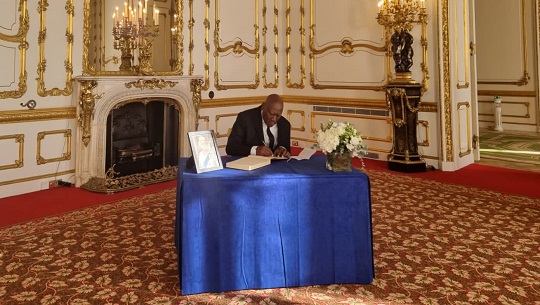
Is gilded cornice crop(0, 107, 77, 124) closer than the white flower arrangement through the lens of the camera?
No

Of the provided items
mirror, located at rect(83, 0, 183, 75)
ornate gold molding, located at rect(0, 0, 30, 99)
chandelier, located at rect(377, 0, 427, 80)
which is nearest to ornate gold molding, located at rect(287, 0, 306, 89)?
Answer: chandelier, located at rect(377, 0, 427, 80)

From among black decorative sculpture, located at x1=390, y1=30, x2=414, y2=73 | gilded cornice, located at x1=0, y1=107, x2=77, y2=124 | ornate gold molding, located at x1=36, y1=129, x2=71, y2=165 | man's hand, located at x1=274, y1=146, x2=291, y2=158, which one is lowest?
man's hand, located at x1=274, y1=146, x2=291, y2=158

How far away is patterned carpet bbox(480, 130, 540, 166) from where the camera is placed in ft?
22.6

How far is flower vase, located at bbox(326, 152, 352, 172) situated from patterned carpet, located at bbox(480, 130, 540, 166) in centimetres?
519

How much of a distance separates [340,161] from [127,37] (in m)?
3.98

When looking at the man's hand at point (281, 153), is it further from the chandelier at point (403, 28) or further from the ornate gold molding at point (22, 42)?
the chandelier at point (403, 28)

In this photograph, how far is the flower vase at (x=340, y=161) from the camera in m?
2.58

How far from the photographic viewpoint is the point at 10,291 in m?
2.49

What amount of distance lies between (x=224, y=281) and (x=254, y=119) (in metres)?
1.36

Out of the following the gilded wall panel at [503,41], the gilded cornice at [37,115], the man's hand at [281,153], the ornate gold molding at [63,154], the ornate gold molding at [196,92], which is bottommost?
the man's hand at [281,153]

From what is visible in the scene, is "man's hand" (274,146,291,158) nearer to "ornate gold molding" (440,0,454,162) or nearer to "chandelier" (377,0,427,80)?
"chandelier" (377,0,427,80)

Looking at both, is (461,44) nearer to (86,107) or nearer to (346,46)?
(346,46)

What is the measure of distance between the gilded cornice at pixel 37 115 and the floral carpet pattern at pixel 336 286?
141 centimetres

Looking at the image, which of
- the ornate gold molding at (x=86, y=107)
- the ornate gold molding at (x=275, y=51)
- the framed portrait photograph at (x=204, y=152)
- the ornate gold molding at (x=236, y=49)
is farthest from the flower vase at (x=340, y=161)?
the ornate gold molding at (x=275, y=51)
